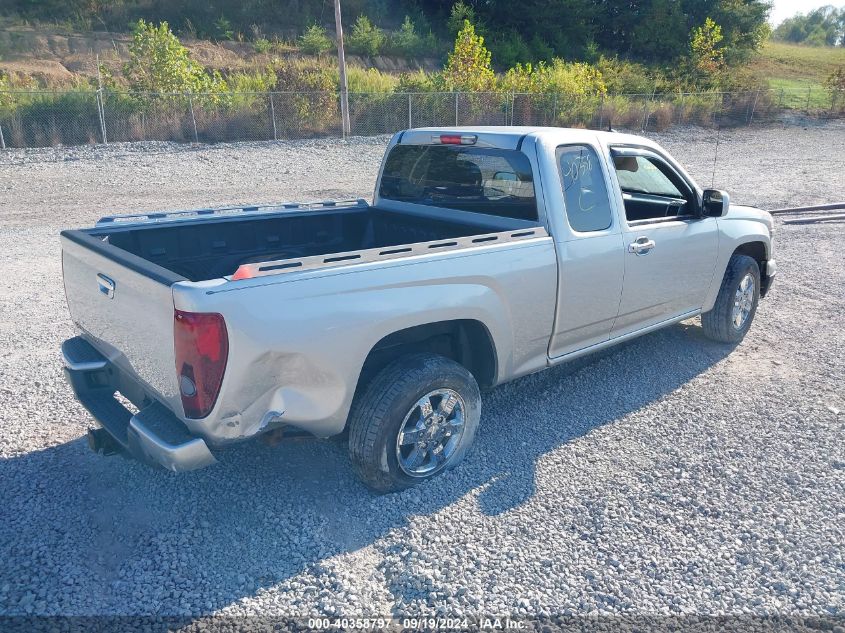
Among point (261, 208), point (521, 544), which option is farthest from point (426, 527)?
point (261, 208)

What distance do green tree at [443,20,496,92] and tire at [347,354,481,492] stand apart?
24.1 meters

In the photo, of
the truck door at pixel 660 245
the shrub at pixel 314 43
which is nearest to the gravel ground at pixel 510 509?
the truck door at pixel 660 245

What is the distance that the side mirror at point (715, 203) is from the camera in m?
5.21

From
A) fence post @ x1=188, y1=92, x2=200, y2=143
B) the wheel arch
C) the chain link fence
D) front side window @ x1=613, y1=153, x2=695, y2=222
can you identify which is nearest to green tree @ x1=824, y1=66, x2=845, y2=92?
the chain link fence

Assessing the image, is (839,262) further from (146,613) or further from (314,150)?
(314,150)

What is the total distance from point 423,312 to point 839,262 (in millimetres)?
7974

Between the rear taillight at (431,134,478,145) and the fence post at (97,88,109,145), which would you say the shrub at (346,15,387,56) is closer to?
the fence post at (97,88,109,145)

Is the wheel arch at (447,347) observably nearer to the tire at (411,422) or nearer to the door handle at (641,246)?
the tire at (411,422)

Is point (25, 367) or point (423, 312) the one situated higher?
point (423, 312)

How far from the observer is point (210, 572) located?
10.5 feet

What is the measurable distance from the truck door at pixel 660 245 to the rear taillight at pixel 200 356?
2.90 m

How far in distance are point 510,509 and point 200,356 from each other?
1.89m

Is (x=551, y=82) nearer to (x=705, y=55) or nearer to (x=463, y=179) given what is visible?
(x=705, y=55)

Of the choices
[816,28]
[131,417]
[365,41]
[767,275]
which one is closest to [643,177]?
[767,275]
